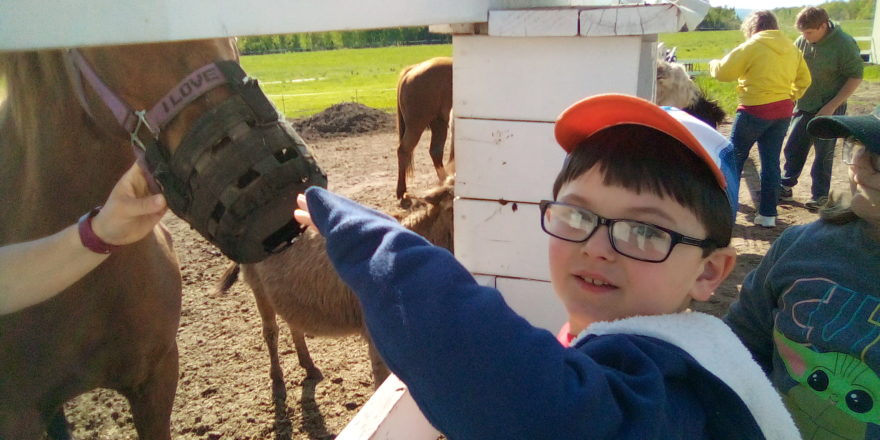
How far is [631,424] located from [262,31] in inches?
41.8

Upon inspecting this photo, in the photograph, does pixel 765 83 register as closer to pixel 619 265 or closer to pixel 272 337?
pixel 272 337

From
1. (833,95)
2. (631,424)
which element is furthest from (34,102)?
(833,95)

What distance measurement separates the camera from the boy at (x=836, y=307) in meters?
1.36

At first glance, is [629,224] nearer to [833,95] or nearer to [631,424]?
[631,424]

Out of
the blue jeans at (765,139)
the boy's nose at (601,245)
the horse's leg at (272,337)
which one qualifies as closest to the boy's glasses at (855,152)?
the boy's nose at (601,245)

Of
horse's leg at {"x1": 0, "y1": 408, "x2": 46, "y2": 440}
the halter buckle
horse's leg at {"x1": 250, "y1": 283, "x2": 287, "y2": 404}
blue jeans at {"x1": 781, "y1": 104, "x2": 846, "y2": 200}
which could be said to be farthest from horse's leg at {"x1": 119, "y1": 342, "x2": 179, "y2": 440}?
blue jeans at {"x1": 781, "y1": 104, "x2": 846, "y2": 200}

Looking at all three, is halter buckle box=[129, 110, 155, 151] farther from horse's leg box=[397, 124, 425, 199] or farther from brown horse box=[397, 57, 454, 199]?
brown horse box=[397, 57, 454, 199]

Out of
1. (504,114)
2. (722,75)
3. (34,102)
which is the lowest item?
(722,75)

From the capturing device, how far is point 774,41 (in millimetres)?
5297

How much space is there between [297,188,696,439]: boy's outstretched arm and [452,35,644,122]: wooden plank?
1.56 metres

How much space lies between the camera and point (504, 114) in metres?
2.32

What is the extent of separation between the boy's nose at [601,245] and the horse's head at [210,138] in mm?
642

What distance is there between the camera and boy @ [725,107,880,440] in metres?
1.36

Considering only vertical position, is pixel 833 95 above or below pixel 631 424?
below
